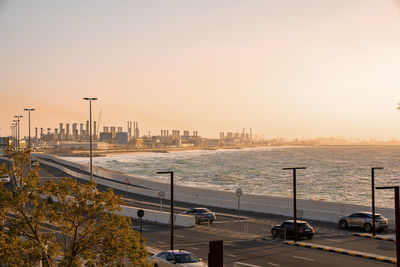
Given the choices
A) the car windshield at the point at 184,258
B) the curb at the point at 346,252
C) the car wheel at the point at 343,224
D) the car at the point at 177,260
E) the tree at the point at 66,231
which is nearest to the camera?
the tree at the point at 66,231

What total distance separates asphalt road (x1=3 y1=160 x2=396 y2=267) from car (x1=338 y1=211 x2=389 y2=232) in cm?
92

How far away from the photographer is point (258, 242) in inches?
1260

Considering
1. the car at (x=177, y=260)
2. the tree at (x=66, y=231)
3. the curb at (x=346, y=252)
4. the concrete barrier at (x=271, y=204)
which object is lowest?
the concrete barrier at (x=271, y=204)

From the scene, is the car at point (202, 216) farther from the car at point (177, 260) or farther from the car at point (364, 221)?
the car at point (177, 260)

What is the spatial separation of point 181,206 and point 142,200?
8.51 m

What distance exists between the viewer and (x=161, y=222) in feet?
138

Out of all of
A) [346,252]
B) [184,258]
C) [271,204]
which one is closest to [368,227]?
[346,252]

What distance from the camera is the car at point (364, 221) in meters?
36.0

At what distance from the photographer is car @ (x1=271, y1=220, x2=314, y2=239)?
32625 millimetres

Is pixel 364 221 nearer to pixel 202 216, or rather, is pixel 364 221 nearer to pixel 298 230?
pixel 298 230

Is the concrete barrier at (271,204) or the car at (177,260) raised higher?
the car at (177,260)

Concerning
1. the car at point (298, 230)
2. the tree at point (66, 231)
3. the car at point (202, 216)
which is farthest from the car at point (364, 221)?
the tree at point (66, 231)

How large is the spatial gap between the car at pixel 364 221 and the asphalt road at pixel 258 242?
915mm

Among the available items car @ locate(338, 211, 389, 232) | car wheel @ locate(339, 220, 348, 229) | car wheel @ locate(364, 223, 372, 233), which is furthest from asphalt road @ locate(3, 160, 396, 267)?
car wheel @ locate(364, 223, 372, 233)
